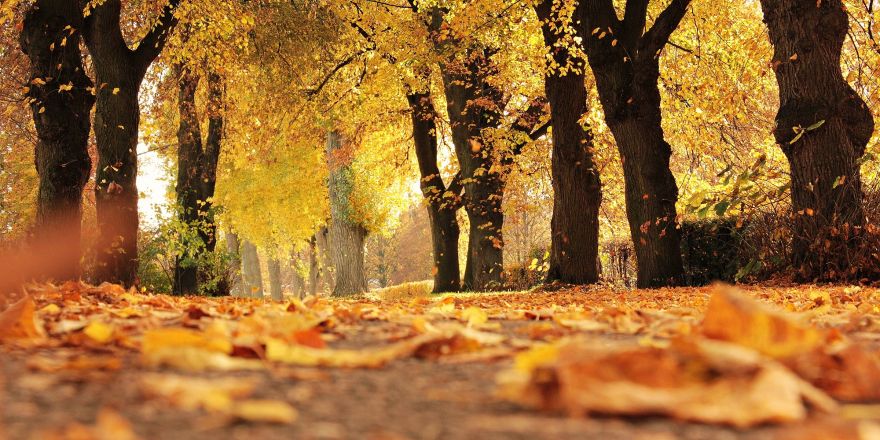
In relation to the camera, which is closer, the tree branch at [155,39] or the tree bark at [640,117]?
the tree bark at [640,117]

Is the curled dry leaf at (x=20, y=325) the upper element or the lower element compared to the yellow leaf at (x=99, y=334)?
upper

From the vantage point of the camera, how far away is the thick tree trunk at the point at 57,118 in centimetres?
1020

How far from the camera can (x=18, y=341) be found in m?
2.72

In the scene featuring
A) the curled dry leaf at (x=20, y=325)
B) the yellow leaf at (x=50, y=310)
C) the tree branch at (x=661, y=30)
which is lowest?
the curled dry leaf at (x=20, y=325)

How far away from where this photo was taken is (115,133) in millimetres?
12352

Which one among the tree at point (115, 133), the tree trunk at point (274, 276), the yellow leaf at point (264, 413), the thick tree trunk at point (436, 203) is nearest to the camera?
the yellow leaf at point (264, 413)

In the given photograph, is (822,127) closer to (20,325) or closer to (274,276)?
(20,325)

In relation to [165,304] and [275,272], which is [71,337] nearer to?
[165,304]

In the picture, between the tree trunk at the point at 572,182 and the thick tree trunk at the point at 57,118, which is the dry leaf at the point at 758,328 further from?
the tree trunk at the point at 572,182

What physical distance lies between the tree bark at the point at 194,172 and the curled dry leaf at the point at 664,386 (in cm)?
1566

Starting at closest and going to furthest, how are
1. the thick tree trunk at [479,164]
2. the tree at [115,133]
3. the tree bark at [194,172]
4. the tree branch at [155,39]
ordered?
the tree at [115,133] → the tree branch at [155,39] → the tree bark at [194,172] → the thick tree trunk at [479,164]

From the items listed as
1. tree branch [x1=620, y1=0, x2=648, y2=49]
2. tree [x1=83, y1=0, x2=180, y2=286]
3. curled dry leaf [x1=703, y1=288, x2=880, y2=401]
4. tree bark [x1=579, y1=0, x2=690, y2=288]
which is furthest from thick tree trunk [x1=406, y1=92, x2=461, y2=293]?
curled dry leaf [x1=703, y1=288, x2=880, y2=401]

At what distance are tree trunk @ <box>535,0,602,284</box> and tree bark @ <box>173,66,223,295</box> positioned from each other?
24.6 ft

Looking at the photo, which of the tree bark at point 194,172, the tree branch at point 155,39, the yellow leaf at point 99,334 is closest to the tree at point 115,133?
the tree branch at point 155,39
